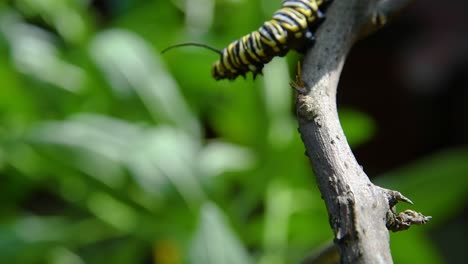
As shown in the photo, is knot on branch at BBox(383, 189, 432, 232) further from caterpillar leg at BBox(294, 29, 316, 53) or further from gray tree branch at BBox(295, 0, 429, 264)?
caterpillar leg at BBox(294, 29, 316, 53)

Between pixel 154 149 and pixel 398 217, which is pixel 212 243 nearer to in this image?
pixel 154 149

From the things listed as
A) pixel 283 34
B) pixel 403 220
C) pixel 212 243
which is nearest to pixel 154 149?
pixel 212 243

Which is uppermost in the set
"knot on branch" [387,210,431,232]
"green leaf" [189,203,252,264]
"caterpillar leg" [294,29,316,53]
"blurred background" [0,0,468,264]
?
"blurred background" [0,0,468,264]

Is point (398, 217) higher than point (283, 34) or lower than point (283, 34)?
lower

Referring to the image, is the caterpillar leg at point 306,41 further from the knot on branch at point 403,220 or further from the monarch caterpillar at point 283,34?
the knot on branch at point 403,220

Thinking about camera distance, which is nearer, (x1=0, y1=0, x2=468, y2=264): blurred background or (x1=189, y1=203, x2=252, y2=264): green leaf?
(x1=189, y1=203, x2=252, y2=264): green leaf

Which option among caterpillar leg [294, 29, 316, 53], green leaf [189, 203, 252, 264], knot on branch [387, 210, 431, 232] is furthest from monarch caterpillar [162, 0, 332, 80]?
green leaf [189, 203, 252, 264]
